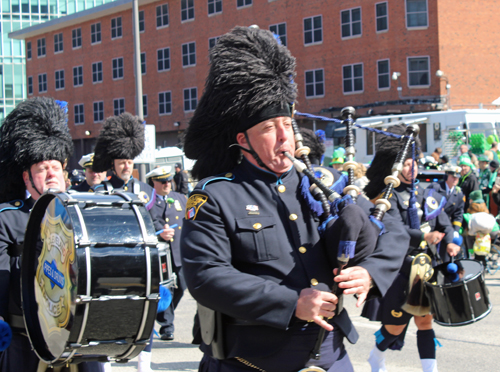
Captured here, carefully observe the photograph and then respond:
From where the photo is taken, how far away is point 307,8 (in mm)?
33906

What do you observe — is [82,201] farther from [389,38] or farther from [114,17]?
[114,17]

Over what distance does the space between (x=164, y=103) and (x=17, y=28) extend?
79.9ft

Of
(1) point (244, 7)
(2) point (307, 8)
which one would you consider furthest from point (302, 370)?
(1) point (244, 7)

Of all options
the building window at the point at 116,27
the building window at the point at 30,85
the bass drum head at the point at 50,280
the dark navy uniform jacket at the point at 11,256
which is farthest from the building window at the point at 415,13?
the building window at the point at 30,85

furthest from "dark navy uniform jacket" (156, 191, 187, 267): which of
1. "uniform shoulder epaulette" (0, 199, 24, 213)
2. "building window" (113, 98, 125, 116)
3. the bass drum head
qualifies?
"building window" (113, 98, 125, 116)

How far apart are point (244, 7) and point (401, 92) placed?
10.9 meters

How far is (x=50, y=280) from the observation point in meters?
3.04

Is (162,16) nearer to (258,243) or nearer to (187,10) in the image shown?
(187,10)

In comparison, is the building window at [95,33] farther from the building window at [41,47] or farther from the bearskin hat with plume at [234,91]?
the bearskin hat with plume at [234,91]

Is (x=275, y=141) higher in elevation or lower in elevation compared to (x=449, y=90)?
lower

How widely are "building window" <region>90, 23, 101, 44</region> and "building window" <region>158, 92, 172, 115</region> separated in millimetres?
7193

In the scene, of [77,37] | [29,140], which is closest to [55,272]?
[29,140]

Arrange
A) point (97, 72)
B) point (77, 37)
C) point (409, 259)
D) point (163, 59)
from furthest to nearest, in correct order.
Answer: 1. point (77, 37)
2. point (97, 72)
3. point (163, 59)
4. point (409, 259)

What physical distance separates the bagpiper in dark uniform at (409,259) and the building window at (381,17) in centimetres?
2664
